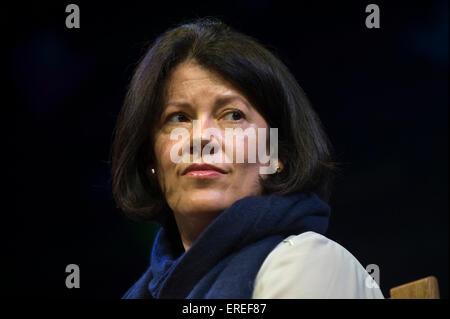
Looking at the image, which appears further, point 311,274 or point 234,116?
point 234,116

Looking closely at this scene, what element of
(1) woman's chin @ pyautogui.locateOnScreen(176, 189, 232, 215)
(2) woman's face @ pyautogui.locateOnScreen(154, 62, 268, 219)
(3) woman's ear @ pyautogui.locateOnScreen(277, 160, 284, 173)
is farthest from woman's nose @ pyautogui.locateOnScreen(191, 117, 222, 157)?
Result: (3) woman's ear @ pyautogui.locateOnScreen(277, 160, 284, 173)

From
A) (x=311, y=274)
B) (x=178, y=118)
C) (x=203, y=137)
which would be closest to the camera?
(x=311, y=274)

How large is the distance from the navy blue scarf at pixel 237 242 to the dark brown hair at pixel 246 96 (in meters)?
0.11

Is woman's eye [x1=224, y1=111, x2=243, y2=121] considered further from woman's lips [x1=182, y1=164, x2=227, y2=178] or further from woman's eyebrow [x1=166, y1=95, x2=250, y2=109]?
woman's lips [x1=182, y1=164, x2=227, y2=178]

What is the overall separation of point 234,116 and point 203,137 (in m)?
0.12

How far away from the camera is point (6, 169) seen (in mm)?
2463

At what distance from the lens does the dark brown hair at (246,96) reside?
1539mm

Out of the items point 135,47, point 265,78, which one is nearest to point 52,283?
point 135,47

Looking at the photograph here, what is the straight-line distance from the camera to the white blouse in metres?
1.18

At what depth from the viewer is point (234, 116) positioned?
152 centimetres

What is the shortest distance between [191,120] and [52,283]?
1.22m

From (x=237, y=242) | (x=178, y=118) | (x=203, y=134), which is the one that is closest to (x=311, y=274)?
(x=237, y=242)

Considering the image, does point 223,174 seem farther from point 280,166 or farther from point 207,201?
point 280,166
